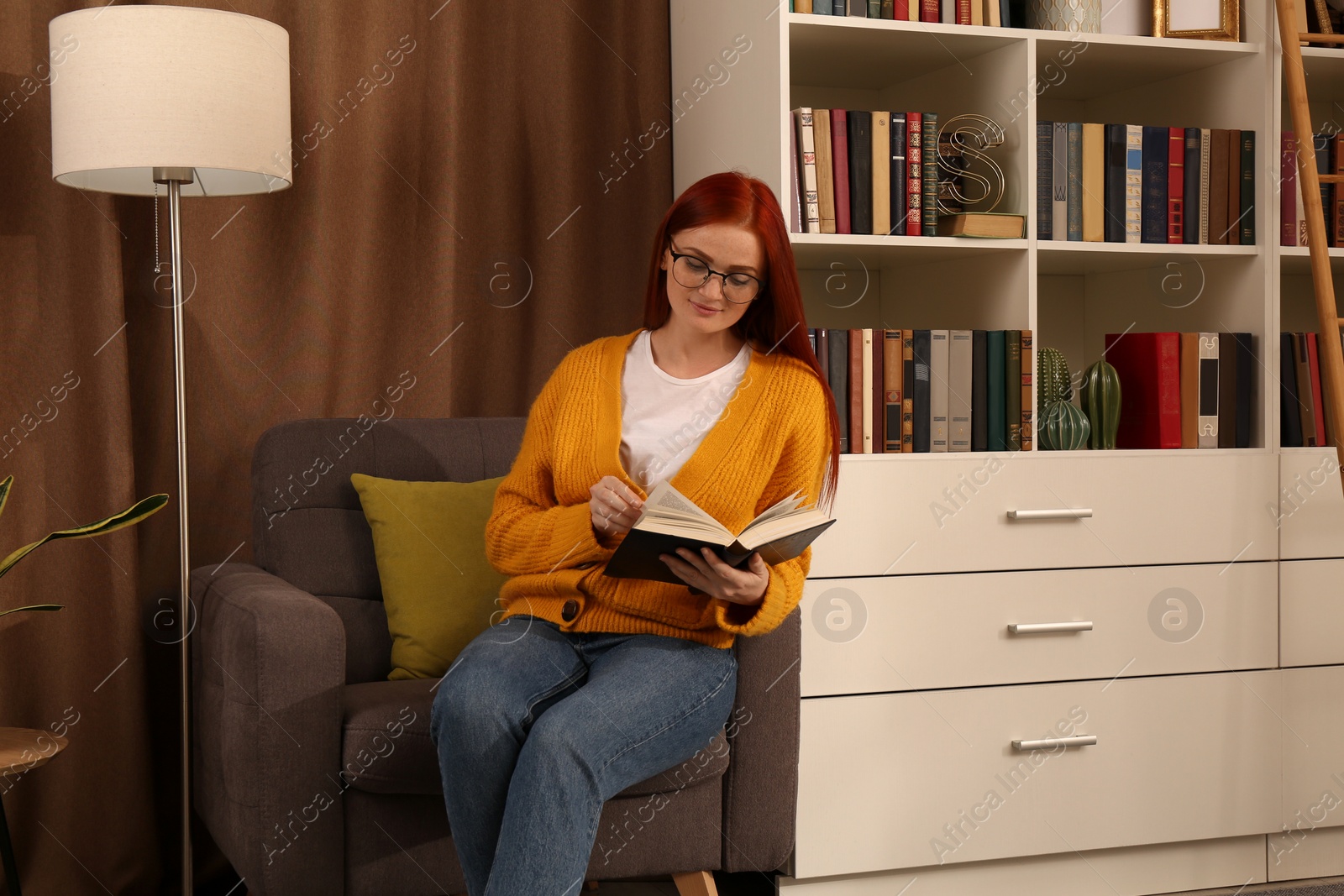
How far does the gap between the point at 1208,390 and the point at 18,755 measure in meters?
2.07

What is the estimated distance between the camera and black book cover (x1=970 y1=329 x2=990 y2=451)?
2.06 metres

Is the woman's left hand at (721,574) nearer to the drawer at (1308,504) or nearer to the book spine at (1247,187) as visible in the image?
the drawer at (1308,504)

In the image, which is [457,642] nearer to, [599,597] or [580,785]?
[599,597]

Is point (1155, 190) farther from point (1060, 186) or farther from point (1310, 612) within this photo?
point (1310, 612)

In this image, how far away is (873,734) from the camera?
1985 millimetres

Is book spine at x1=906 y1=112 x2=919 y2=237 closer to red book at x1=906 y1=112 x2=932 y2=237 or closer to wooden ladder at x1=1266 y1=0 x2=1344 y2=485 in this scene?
red book at x1=906 y1=112 x2=932 y2=237

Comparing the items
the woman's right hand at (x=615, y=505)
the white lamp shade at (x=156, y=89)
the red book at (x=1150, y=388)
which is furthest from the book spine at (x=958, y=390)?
the white lamp shade at (x=156, y=89)

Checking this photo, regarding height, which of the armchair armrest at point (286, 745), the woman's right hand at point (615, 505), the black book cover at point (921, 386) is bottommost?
the armchair armrest at point (286, 745)

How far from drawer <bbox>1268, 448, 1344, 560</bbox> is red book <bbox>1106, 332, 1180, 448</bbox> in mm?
213

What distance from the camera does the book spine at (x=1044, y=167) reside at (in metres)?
2.10

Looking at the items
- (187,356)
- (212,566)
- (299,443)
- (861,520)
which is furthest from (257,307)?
(861,520)

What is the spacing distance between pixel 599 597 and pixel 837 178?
935 mm

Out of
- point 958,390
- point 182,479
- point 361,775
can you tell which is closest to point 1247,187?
point 958,390

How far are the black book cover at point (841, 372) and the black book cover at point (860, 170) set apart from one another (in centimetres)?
21
